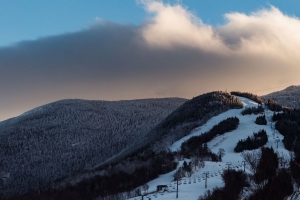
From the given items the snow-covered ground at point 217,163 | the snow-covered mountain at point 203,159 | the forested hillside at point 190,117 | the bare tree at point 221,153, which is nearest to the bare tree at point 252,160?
the snow-covered mountain at point 203,159

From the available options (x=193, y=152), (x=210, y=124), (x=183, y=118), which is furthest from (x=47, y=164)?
(x=193, y=152)

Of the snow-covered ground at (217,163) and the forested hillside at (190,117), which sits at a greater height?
the forested hillside at (190,117)

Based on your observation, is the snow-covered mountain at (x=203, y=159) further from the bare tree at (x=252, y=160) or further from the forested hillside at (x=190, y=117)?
the forested hillside at (x=190, y=117)

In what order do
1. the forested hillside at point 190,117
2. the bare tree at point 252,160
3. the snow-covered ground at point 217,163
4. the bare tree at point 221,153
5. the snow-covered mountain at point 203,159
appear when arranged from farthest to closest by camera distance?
the forested hillside at point 190,117, the bare tree at point 221,153, the snow-covered ground at point 217,163, the snow-covered mountain at point 203,159, the bare tree at point 252,160

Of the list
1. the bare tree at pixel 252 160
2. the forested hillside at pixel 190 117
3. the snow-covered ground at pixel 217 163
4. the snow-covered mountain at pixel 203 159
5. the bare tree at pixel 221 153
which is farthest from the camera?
the forested hillside at pixel 190 117

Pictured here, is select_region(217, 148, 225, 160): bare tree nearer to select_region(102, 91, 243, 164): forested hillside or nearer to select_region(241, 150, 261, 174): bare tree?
select_region(241, 150, 261, 174): bare tree

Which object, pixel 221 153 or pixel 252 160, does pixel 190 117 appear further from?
pixel 252 160

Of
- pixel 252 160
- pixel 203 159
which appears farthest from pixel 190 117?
pixel 252 160

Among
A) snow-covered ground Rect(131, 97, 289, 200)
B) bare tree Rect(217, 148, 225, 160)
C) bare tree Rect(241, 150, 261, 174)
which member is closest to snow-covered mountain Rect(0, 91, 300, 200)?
snow-covered ground Rect(131, 97, 289, 200)
